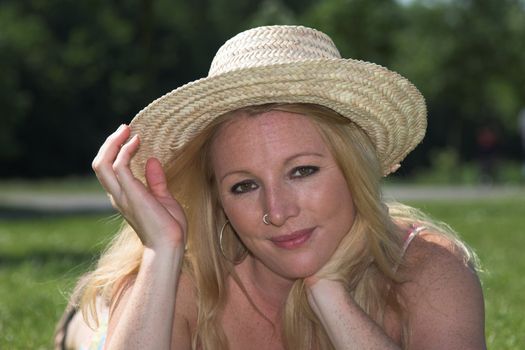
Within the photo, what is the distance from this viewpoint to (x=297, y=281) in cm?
350

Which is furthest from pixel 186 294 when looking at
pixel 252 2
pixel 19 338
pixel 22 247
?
pixel 252 2

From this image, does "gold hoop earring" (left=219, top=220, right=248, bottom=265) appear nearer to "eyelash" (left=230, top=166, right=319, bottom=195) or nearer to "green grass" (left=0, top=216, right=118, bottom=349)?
"eyelash" (left=230, top=166, right=319, bottom=195)

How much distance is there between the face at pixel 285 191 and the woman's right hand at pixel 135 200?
0.71 ft

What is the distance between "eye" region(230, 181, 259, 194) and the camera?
3288 mm

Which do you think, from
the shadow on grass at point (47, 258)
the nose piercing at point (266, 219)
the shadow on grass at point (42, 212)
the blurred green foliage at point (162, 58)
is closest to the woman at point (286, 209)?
the nose piercing at point (266, 219)

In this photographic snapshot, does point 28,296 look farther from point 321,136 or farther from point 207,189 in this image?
point 321,136

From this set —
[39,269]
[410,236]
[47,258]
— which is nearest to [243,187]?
[410,236]

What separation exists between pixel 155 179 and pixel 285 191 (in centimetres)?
59

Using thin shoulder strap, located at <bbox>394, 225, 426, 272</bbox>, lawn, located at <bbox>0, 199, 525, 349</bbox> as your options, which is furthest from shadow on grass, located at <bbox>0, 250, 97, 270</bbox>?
thin shoulder strap, located at <bbox>394, 225, 426, 272</bbox>

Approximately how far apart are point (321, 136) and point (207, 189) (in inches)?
23.0

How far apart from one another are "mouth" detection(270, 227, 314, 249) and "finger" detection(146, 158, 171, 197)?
0.53 meters

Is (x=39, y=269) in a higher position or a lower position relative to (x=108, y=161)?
lower

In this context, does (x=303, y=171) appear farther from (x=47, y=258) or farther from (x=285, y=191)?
(x=47, y=258)

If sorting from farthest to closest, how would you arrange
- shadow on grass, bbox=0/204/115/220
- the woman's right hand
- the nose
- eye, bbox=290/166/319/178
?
1. shadow on grass, bbox=0/204/115/220
2. the woman's right hand
3. eye, bbox=290/166/319/178
4. the nose
